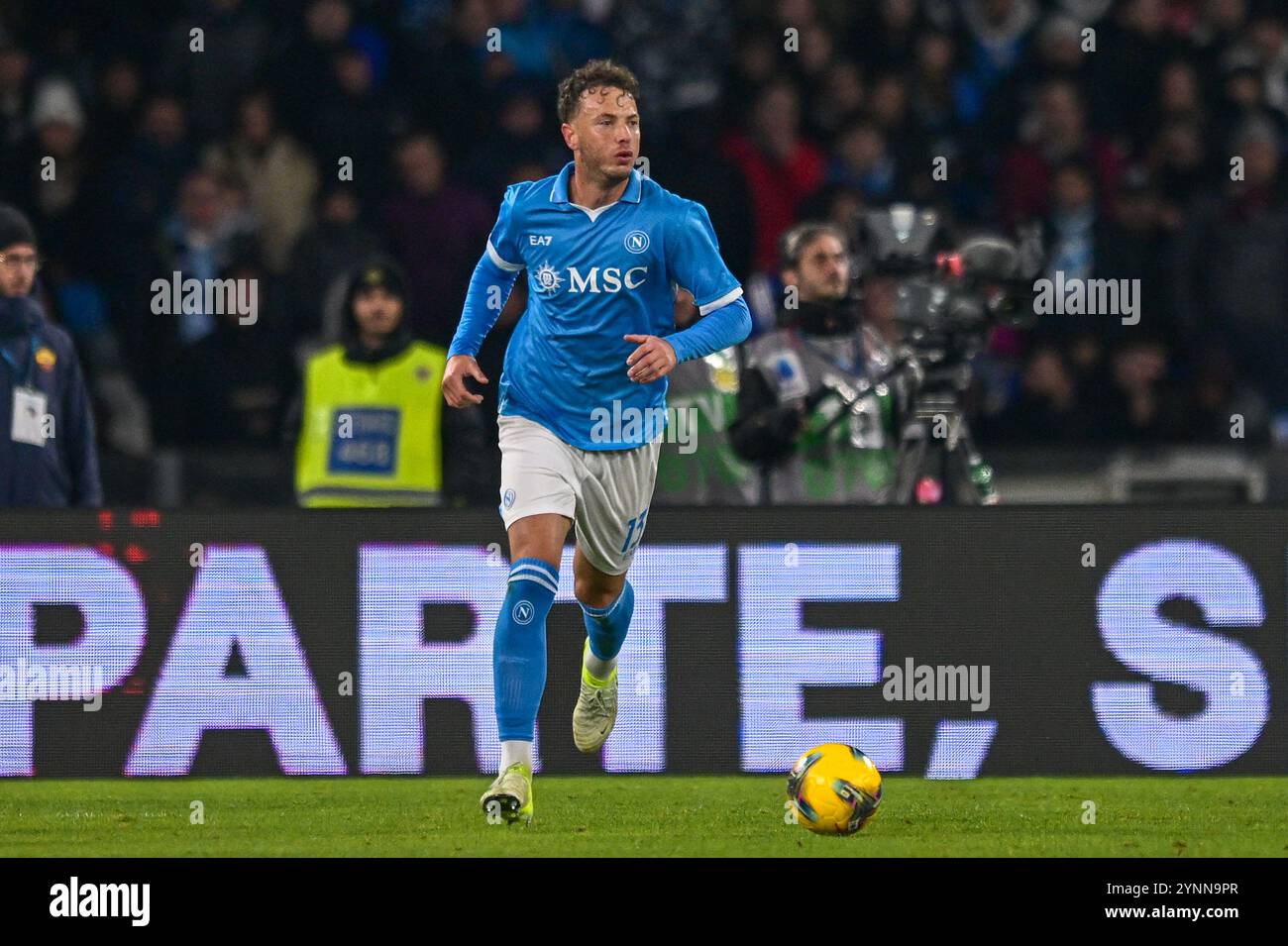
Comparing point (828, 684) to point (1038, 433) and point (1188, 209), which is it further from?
point (1188, 209)

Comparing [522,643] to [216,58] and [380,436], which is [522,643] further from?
[216,58]

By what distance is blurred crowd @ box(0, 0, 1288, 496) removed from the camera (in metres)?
10.4

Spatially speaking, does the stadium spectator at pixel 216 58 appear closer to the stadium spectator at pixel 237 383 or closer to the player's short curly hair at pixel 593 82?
the stadium spectator at pixel 237 383

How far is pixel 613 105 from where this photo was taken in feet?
20.1

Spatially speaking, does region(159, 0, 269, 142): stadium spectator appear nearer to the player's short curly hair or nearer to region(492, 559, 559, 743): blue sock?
the player's short curly hair

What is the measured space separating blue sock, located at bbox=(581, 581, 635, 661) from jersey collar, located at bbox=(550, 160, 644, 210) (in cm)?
117

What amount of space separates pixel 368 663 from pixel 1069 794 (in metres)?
2.18

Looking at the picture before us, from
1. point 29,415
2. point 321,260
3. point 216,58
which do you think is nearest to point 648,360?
point 29,415

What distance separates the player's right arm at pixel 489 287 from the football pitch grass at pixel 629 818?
1.20m

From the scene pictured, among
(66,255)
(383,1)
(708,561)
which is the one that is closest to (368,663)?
(708,561)

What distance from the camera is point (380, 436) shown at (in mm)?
8383

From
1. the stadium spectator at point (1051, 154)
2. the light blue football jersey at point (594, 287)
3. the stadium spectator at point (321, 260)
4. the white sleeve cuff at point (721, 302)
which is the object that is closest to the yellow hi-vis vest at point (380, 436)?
the stadium spectator at point (321, 260)

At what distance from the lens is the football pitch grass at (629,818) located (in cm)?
559

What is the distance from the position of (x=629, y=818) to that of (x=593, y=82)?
197cm
